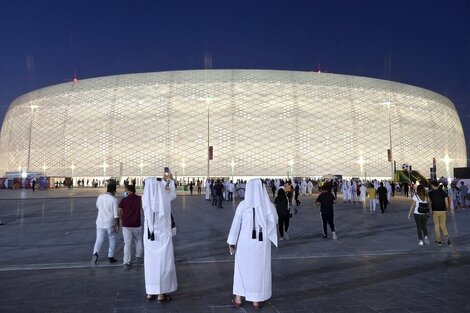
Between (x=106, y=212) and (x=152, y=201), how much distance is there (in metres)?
2.87

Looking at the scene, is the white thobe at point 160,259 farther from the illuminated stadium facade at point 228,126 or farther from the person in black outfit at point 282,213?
the illuminated stadium facade at point 228,126

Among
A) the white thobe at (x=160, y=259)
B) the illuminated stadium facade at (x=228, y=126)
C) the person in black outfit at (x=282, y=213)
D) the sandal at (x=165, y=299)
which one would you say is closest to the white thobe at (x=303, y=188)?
the illuminated stadium facade at (x=228, y=126)

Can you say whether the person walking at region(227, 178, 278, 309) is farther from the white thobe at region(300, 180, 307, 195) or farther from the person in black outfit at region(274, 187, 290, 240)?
the white thobe at region(300, 180, 307, 195)

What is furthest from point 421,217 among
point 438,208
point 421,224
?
point 438,208

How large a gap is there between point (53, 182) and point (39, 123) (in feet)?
41.7

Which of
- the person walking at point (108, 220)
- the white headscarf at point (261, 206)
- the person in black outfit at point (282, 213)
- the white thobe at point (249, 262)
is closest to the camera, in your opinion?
the white thobe at point (249, 262)

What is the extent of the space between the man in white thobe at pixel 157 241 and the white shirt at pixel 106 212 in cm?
271

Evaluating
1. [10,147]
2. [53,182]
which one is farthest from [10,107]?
[53,182]

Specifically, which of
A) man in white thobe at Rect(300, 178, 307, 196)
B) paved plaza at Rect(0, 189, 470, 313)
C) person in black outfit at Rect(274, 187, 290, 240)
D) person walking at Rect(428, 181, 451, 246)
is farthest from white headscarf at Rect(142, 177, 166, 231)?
man in white thobe at Rect(300, 178, 307, 196)

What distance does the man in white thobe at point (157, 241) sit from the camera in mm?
5652

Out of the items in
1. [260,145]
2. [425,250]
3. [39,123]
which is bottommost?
[425,250]

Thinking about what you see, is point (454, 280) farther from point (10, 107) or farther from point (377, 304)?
point (10, 107)

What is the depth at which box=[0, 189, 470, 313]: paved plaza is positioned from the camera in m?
5.30

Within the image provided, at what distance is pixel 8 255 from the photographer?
9.11 metres
